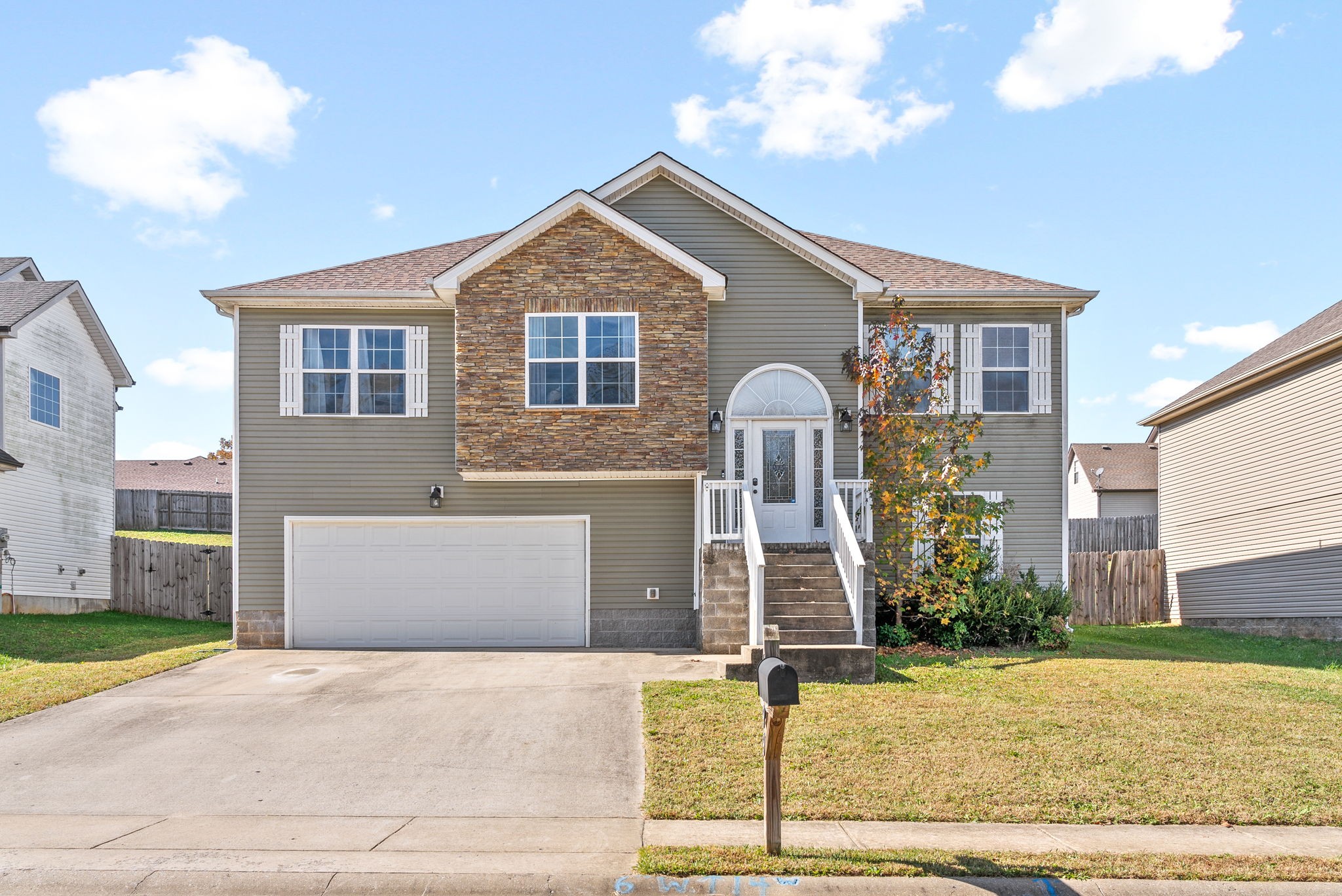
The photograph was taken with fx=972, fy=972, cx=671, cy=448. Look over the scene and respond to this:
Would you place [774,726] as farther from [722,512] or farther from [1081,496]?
[1081,496]

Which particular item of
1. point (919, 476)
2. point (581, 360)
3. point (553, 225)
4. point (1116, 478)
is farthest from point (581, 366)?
point (1116, 478)

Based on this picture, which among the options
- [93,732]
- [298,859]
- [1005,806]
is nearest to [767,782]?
[1005,806]

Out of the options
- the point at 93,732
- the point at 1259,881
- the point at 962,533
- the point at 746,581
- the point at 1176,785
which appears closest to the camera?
the point at 1259,881

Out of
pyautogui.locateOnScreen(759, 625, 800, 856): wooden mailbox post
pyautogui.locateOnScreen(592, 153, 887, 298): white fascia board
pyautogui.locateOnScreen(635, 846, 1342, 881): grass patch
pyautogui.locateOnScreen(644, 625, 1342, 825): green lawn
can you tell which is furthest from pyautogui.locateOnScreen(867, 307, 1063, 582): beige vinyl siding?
pyautogui.locateOnScreen(759, 625, 800, 856): wooden mailbox post

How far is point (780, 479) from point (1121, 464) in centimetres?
2372

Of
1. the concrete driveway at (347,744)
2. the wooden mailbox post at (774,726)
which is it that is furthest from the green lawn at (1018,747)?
the wooden mailbox post at (774,726)

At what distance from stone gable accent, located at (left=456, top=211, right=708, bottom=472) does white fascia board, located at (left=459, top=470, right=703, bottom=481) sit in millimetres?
56

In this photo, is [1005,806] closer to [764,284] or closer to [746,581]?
[746,581]

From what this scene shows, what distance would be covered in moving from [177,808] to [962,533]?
36.0ft

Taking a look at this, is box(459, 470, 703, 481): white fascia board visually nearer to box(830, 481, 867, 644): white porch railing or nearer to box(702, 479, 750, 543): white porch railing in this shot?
box(702, 479, 750, 543): white porch railing

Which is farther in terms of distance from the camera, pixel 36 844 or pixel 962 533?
pixel 962 533

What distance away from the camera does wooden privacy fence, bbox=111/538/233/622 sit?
803 inches

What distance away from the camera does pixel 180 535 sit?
96.9ft

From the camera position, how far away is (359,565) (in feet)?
50.2
